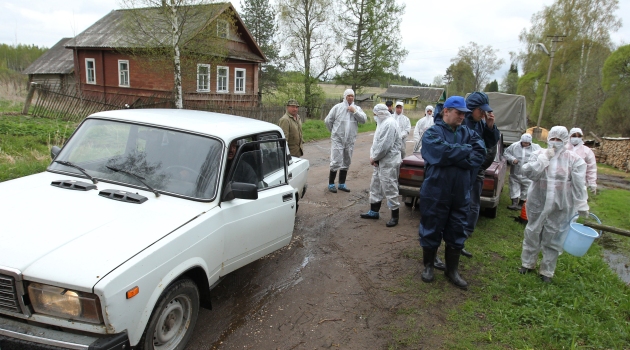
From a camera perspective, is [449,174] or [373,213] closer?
[449,174]

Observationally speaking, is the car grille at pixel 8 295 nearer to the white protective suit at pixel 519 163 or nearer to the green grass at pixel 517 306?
the green grass at pixel 517 306

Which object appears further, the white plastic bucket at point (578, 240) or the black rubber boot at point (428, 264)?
the black rubber boot at point (428, 264)

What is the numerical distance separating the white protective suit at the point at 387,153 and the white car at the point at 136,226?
Answer: 87.8 inches

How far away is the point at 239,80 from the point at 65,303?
25.1 m

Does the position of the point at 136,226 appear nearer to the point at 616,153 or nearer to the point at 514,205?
the point at 514,205

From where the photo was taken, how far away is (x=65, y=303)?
2287 mm

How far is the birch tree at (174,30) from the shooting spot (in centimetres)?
1532

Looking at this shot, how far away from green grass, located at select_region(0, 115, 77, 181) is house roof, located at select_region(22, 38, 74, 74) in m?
19.8

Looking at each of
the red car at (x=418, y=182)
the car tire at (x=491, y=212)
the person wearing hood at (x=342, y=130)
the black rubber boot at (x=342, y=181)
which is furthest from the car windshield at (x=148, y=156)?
the car tire at (x=491, y=212)

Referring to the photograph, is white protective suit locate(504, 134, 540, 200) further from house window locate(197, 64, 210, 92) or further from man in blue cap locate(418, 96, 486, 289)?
house window locate(197, 64, 210, 92)

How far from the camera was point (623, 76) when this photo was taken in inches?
930

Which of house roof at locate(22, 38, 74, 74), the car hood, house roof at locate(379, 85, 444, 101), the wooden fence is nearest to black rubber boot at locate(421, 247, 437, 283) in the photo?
the car hood

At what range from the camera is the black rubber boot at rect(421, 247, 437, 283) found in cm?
457

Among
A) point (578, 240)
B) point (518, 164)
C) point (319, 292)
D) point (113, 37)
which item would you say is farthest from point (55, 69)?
point (578, 240)
